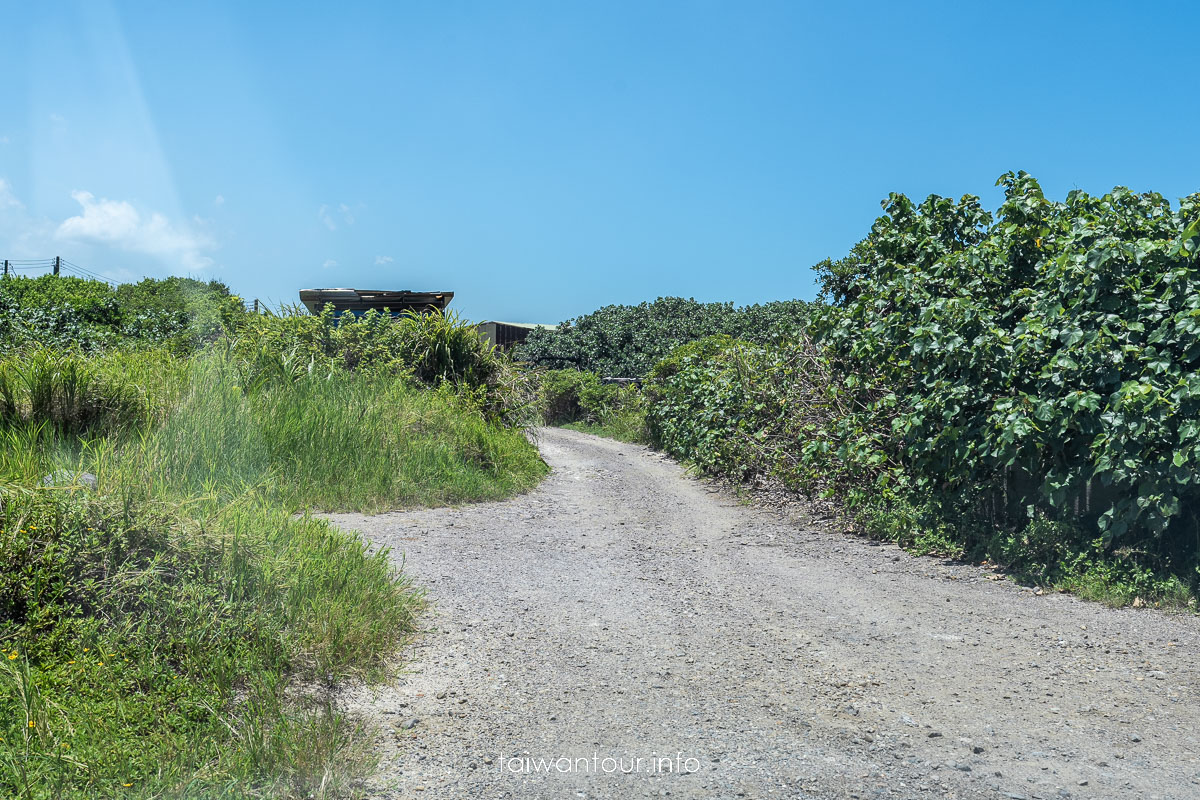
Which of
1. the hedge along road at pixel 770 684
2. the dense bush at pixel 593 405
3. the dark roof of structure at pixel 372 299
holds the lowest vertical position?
the hedge along road at pixel 770 684

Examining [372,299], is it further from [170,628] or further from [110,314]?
[170,628]

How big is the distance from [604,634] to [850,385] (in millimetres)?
4443

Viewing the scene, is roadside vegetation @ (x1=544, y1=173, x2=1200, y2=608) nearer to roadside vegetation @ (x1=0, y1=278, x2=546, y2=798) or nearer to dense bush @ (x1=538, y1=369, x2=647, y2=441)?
roadside vegetation @ (x1=0, y1=278, x2=546, y2=798)

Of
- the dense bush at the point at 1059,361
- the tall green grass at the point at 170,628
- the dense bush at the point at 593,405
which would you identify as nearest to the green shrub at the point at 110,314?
the tall green grass at the point at 170,628

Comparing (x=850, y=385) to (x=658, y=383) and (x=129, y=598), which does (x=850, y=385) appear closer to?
(x=129, y=598)

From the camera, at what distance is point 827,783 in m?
3.17

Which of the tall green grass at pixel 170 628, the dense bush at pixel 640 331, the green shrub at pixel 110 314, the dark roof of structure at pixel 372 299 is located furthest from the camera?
the dense bush at pixel 640 331

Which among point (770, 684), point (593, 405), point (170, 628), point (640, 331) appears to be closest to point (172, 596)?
point (170, 628)

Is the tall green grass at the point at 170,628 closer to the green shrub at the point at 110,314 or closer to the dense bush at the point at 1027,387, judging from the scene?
the dense bush at the point at 1027,387

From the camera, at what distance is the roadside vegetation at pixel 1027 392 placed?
225 inches

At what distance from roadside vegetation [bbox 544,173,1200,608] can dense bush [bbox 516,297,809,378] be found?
21939mm

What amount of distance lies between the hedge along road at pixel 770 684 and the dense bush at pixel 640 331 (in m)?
24.5

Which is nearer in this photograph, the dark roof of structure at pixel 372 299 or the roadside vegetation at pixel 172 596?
the roadside vegetation at pixel 172 596

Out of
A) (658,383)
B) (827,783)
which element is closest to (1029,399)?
(827,783)
